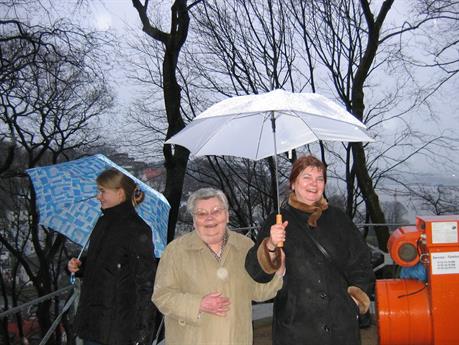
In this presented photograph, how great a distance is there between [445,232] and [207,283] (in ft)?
6.54

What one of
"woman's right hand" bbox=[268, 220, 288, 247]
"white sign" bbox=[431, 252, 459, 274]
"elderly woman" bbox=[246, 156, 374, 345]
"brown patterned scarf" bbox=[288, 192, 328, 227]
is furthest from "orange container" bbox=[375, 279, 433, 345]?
"woman's right hand" bbox=[268, 220, 288, 247]

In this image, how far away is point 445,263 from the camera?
3.35 meters

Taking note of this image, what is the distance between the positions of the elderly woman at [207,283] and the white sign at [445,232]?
5.35ft

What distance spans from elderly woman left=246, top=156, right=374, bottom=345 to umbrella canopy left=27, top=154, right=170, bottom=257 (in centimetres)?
116

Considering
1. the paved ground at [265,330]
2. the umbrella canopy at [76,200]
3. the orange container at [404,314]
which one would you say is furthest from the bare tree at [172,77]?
the orange container at [404,314]

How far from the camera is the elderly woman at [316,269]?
2404 millimetres

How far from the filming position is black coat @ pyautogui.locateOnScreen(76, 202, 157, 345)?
104 inches

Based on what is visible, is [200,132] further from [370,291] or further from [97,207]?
[370,291]

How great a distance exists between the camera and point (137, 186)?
3.04m

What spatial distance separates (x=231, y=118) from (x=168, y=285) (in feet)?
3.74

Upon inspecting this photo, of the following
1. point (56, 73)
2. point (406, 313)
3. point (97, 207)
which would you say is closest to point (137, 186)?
point (97, 207)

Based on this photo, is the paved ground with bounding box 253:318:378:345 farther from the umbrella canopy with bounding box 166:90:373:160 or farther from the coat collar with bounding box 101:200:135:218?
the coat collar with bounding box 101:200:135:218

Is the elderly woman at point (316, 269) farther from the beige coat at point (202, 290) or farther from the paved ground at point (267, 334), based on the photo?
the paved ground at point (267, 334)

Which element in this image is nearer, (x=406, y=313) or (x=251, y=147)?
(x=251, y=147)
